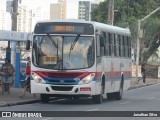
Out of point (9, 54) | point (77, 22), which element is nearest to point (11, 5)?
point (9, 54)

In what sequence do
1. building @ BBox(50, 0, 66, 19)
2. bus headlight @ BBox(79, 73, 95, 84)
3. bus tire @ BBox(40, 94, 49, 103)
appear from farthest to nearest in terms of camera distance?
building @ BBox(50, 0, 66, 19) → bus tire @ BBox(40, 94, 49, 103) → bus headlight @ BBox(79, 73, 95, 84)

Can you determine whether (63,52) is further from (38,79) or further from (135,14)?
(135,14)

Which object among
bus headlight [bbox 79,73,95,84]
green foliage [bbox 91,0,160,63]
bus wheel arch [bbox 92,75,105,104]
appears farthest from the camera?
green foliage [bbox 91,0,160,63]

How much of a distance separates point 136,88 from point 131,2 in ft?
137

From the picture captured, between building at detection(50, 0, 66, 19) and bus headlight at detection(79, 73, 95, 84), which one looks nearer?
bus headlight at detection(79, 73, 95, 84)

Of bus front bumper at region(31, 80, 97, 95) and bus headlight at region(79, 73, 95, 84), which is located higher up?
bus headlight at region(79, 73, 95, 84)

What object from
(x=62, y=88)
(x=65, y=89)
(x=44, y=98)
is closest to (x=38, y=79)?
(x=62, y=88)

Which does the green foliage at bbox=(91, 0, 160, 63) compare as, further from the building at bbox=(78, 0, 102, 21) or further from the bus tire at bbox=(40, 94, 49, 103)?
the bus tire at bbox=(40, 94, 49, 103)

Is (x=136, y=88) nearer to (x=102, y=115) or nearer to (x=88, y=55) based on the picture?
(x=88, y=55)

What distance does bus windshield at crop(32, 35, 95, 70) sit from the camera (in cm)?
2739

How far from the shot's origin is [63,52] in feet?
90.0

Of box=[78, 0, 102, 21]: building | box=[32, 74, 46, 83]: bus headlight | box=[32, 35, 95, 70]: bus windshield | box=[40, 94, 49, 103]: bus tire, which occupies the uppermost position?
box=[78, 0, 102, 21]: building

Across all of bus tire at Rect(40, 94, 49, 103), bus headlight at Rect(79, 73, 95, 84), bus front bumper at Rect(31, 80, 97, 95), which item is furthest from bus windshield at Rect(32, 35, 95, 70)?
bus tire at Rect(40, 94, 49, 103)

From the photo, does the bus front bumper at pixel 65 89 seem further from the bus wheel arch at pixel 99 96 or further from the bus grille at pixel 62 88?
the bus wheel arch at pixel 99 96
